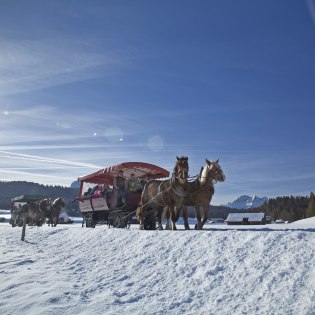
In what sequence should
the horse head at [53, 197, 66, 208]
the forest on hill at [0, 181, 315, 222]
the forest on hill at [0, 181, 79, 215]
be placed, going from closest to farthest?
the horse head at [53, 197, 66, 208] < the forest on hill at [0, 181, 315, 222] < the forest on hill at [0, 181, 79, 215]

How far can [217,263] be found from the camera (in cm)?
667

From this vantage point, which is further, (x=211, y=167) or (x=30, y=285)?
(x=211, y=167)

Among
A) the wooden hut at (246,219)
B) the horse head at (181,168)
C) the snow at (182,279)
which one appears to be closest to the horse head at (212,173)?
the horse head at (181,168)

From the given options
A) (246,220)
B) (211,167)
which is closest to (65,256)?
(211,167)

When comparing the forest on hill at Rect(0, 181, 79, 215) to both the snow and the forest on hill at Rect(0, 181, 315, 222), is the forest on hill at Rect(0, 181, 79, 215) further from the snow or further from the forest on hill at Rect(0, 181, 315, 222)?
the snow

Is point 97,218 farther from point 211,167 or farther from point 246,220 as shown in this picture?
point 246,220

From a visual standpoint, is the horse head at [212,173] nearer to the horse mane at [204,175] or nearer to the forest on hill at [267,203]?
the horse mane at [204,175]

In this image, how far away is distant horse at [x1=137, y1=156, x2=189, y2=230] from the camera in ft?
35.1

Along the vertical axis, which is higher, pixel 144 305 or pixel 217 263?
pixel 217 263

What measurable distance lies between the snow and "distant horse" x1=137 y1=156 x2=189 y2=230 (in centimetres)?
180

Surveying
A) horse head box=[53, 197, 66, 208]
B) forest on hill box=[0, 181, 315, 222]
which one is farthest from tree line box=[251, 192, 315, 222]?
horse head box=[53, 197, 66, 208]

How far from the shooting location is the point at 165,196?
451 inches

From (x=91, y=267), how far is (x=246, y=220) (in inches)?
1853

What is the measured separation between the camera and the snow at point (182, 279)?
5.46m
